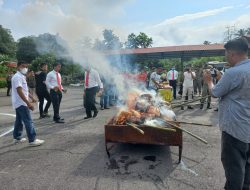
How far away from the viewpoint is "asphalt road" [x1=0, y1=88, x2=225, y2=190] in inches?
167

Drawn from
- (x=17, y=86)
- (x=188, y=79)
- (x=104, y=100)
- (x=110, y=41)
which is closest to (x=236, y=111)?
(x=17, y=86)

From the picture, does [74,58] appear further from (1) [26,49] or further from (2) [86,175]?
(1) [26,49]

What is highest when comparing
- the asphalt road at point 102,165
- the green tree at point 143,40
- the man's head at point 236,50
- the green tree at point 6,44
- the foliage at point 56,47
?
the green tree at point 6,44

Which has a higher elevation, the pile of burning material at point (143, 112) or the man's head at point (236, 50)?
the man's head at point (236, 50)

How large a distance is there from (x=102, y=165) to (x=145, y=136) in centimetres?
97

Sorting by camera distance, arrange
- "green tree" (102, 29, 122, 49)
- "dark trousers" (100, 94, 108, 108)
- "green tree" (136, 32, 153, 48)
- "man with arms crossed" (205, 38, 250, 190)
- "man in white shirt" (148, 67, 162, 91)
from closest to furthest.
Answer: "man with arms crossed" (205, 38, 250, 190), "dark trousers" (100, 94, 108, 108), "man in white shirt" (148, 67, 162, 91), "green tree" (102, 29, 122, 49), "green tree" (136, 32, 153, 48)

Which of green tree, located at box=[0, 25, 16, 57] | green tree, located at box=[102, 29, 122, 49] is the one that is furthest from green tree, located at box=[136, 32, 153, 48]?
green tree, located at box=[0, 25, 16, 57]

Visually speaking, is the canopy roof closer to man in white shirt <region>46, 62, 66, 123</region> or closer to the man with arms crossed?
man in white shirt <region>46, 62, 66, 123</region>

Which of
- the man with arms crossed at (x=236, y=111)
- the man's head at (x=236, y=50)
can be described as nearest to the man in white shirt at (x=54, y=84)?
the man with arms crossed at (x=236, y=111)

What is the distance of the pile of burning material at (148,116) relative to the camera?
5.18 meters

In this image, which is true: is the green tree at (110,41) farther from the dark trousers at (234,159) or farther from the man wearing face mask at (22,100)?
the dark trousers at (234,159)

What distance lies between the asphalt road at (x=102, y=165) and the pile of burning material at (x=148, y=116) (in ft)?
2.11

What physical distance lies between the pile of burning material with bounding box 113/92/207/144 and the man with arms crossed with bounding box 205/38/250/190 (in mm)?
1244

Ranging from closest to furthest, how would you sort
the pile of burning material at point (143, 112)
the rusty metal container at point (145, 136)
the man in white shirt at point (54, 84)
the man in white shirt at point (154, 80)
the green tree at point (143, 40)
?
the rusty metal container at point (145, 136) → the pile of burning material at point (143, 112) → the man in white shirt at point (54, 84) → the man in white shirt at point (154, 80) → the green tree at point (143, 40)
